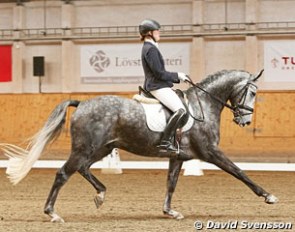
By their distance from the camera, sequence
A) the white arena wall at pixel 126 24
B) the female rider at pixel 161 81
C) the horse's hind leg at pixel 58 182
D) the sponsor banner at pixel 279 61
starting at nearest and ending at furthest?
the horse's hind leg at pixel 58 182 → the female rider at pixel 161 81 → the sponsor banner at pixel 279 61 → the white arena wall at pixel 126 24

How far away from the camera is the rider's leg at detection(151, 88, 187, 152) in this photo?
718 centimetres

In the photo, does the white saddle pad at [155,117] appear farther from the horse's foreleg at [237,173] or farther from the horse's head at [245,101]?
the horse's head at [245,101]

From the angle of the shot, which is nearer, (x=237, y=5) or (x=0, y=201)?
(x=0, y=201)

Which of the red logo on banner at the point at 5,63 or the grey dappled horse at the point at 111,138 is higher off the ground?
the red logo on banner at the point at 5,63

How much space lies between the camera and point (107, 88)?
22.3 meters

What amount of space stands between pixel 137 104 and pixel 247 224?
176 cm

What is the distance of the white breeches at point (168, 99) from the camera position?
7.23 m

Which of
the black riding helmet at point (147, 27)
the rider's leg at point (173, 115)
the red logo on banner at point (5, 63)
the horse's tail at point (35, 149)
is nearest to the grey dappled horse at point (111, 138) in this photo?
the horse's tail at point (35, 149)

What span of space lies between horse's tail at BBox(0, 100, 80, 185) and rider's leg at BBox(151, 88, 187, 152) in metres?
0.95

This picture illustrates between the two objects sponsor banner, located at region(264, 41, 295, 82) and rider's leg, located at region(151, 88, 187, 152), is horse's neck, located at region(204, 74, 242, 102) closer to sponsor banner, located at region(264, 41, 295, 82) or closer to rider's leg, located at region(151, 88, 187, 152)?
rider's leg, located at region(151, 88, 187, 152)

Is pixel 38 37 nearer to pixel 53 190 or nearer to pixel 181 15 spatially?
pixel 181 15

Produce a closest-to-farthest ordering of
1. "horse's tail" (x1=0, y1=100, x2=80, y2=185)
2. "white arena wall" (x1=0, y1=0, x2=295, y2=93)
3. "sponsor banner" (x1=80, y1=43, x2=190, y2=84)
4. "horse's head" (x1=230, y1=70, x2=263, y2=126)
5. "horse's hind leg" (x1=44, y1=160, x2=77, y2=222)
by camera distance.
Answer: "horse's hind leg" (x1=44, y1=160, x2=77, y2=222) < "horse's tail" (x1=0, y1=100, x2=80, y2=185) < "horse's head" (x1=230, y1=70, x2=263, y2=126) < "white arena wall" (x1=0, y1=0, x2=295, y2=93) < "sponsor banner" (x1=80, y1=43, x2=190, y2=84)

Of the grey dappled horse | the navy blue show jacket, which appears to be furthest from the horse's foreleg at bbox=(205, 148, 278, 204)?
the navy blue show jacket

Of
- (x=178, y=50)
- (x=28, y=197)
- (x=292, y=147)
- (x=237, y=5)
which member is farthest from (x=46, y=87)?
(x=28, y=197)
